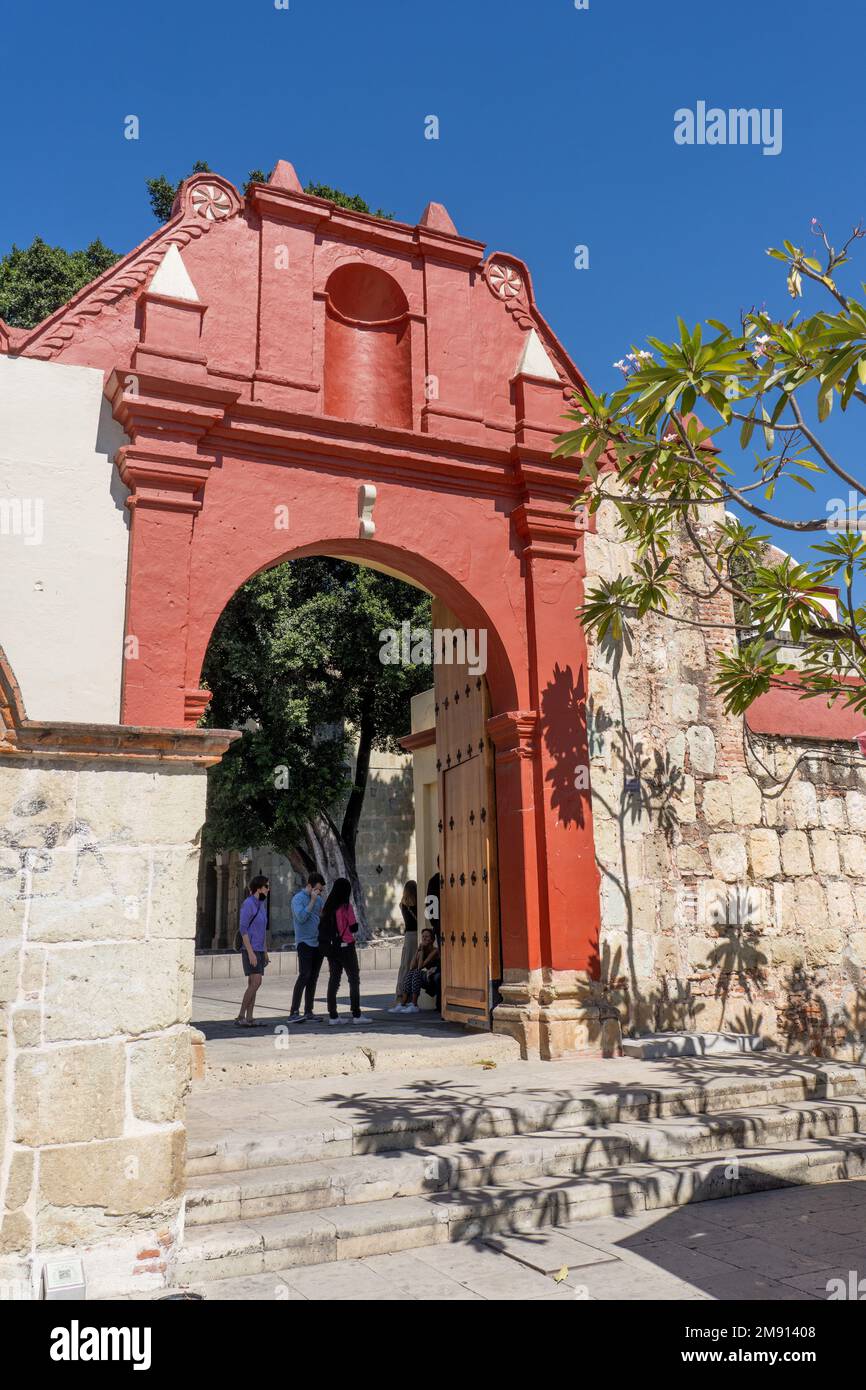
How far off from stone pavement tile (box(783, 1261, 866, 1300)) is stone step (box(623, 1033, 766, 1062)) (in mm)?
3422

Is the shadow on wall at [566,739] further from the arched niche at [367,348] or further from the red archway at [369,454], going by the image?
the arched niche at [367,348]

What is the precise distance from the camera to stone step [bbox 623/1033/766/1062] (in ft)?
24.2

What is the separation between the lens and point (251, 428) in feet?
24.0

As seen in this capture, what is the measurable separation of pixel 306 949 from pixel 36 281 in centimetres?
1406

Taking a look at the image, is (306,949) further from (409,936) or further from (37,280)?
(37,280)

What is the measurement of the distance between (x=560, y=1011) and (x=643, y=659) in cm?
301

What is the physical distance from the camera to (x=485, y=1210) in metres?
4.38

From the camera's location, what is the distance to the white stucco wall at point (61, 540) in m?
6.44

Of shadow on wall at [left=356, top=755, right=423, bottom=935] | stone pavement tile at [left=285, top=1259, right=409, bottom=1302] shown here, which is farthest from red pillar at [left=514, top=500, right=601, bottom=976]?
shadow on wall at [left=356, top=755, right=423, bottom=935]

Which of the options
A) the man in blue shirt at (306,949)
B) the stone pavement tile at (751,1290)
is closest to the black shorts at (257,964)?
the man in blue shirt at (306,949)

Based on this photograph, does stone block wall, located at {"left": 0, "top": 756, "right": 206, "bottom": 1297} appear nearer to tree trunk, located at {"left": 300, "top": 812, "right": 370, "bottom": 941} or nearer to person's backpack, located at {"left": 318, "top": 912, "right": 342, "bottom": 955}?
person's backpack, located at {"left": 318, "top": 912, "right": 342, "bottom": 955}

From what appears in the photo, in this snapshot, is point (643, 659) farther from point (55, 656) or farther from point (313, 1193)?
point (313, 1193)

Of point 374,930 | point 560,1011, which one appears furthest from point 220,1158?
point 374,930

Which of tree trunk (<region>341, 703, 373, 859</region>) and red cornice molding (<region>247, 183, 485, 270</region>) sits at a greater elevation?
red cornice molding (<region>247, 183, 485, 270</region>)
